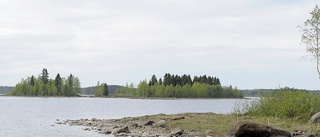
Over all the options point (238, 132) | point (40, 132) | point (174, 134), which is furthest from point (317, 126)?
point (40, 132)

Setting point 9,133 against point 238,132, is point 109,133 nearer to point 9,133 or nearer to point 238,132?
point 9,133

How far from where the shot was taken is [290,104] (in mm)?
36312

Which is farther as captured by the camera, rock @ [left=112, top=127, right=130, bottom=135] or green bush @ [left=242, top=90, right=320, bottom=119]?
rock @ [left=112, top=127, right=130, bottom=135]

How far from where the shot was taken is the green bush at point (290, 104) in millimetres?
35906

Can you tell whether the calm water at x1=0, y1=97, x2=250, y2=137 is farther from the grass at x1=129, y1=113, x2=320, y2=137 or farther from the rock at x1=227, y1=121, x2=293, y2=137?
the rock at x1=227, y1=121, x2=293, y2=137

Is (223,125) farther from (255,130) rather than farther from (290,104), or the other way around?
(255,130)

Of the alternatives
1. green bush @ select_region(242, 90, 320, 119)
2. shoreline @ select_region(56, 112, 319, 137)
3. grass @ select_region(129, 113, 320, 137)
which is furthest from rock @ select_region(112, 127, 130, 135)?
green bush @ select_region(242, 90, 320, 119)

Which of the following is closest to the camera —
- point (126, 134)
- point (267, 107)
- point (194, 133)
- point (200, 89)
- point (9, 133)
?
point (194, 133)

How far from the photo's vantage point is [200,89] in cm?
19512

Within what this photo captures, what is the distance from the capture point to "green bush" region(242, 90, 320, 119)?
35.9 meters

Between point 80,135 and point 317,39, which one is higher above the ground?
point 317,39

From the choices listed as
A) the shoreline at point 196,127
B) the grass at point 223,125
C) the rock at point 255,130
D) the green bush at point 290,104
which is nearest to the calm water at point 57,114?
the shoreline at point 196,127

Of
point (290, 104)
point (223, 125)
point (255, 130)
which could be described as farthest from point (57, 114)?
point (255, 130)

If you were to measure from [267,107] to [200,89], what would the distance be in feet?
515
